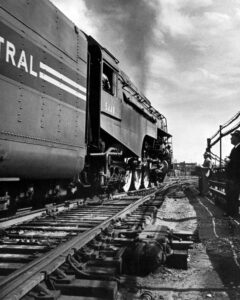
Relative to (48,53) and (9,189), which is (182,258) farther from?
(48,53)

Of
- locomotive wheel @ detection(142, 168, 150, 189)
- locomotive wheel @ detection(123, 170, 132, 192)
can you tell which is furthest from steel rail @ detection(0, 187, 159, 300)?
locomotive wheel @ detection(142, 168, 150, 189)

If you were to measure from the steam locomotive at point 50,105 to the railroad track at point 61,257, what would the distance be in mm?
722

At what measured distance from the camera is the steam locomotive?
4.06 metres

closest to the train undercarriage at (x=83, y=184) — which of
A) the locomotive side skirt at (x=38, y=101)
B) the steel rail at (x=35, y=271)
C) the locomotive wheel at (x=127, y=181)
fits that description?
the locomotive wheel at (x=127, y=181)

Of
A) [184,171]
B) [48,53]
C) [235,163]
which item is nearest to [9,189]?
[48,53]

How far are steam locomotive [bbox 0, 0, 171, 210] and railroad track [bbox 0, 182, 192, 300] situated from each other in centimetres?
→ 72

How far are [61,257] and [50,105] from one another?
105 inches

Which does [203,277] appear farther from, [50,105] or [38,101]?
[50,105]

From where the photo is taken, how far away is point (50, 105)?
492 cm

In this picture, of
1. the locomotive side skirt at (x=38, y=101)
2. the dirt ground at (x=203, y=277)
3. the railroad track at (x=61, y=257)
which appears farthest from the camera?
the locomotive side skirt at (x=38, y=101)

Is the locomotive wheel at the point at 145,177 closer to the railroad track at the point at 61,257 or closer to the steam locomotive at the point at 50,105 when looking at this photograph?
the steam locomotive at the point at 50,105

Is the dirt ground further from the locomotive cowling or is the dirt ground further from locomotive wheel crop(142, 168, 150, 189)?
locomotive wheel crop(142, 168, 150, 189)

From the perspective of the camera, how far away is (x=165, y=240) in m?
3.37

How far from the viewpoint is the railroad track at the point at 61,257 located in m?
2.19
